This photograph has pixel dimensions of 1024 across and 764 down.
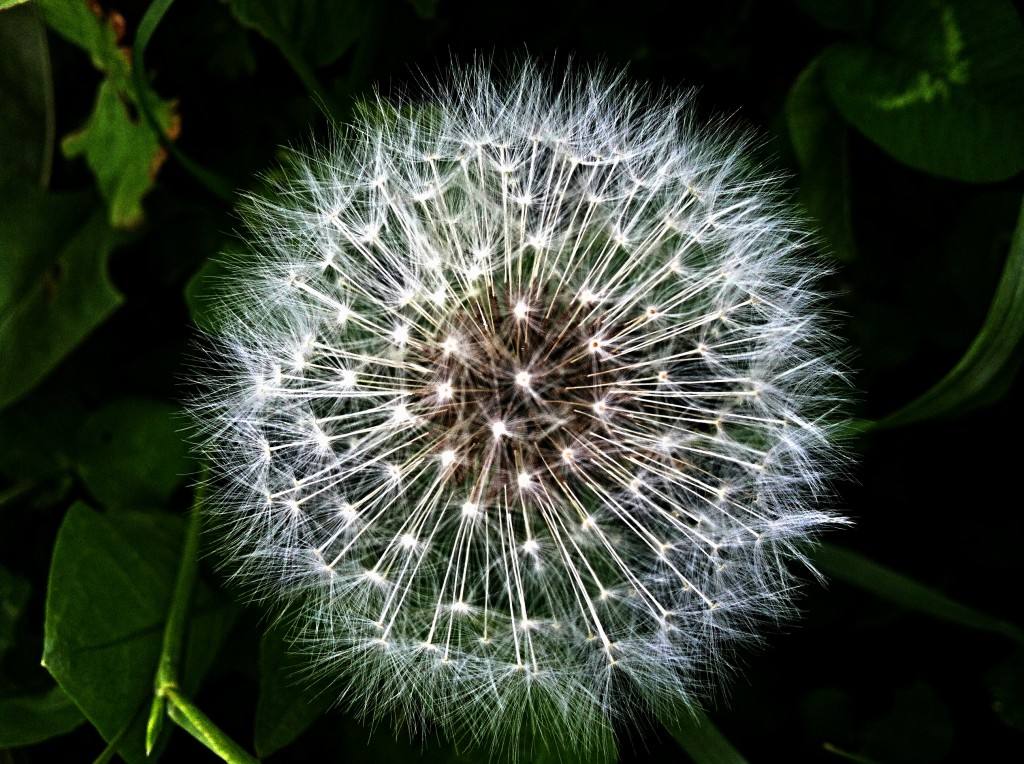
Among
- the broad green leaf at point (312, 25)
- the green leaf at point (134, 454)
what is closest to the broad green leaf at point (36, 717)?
the green leaf at point (134, 454)

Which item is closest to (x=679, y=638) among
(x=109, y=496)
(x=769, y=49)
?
(x=109, y=496)

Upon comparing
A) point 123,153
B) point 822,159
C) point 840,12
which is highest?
point 840,12

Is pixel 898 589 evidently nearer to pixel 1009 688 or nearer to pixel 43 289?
pixel 1009 688

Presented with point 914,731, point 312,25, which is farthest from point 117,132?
point 914,731

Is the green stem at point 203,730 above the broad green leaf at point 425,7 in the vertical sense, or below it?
below

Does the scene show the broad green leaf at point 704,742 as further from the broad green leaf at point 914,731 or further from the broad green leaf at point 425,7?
the broad green leaf at point 425,7

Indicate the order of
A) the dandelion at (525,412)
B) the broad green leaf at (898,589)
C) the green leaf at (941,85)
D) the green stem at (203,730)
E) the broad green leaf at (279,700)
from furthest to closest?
the broad green leaf at (898,589), the green leaf at (941,85), the broad green leaf at (279,700), the dandelion at (525,412), the green stem at (203,730)

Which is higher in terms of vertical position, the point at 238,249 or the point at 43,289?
the point at 238,249
